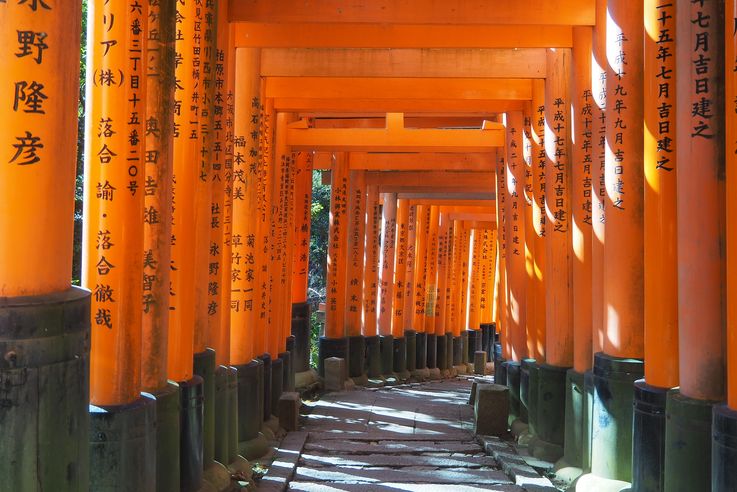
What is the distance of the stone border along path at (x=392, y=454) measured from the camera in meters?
7.36

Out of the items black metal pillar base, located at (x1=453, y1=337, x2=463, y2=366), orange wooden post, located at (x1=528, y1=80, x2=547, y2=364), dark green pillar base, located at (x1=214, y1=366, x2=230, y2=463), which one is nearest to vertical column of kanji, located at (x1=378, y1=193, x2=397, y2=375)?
black metal pillar base, located at (x1=453, y1=337, x2=463, y2=366)

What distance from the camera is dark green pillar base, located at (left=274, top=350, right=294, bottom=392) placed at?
36.9ft

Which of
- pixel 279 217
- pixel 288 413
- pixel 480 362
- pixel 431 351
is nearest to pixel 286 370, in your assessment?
pixel 288 413

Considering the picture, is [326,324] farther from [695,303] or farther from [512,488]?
[695,303]

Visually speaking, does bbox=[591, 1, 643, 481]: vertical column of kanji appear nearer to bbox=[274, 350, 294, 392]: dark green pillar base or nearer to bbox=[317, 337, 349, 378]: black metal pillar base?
bbox=[274, 350, 294, 392]: dark green pillar base

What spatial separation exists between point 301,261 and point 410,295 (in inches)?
189

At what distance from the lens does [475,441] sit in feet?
31.3

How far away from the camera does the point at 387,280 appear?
1784cm

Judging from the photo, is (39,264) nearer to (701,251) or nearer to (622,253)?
(701,251)

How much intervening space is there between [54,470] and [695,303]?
320cm

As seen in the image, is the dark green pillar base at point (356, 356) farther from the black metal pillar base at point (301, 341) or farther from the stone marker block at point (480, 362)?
the stone marker block at point (480, 362)

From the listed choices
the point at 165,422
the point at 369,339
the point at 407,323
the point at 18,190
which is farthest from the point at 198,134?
the point at 407,323

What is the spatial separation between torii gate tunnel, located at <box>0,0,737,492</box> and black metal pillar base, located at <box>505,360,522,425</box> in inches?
2.1

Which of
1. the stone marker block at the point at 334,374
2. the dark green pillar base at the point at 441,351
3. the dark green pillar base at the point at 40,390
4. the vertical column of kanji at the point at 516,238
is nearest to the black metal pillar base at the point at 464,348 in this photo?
the dark green pillar base at the point at 441,351
